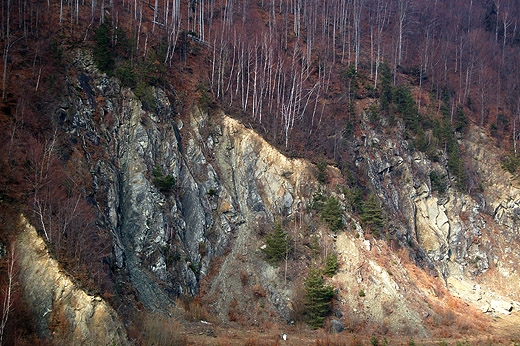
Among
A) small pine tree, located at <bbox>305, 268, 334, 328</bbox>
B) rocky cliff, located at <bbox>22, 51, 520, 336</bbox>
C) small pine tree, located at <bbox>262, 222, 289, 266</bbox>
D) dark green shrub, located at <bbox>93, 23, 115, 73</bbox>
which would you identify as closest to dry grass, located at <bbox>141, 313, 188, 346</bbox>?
rocky cliff, located at <bbox>22, 51, 520, 336</bbox>

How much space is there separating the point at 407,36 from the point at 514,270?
34.8 meters

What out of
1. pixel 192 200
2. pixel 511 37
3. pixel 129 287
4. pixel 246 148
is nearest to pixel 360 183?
pixel 246 148

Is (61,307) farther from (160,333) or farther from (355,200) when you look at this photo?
(355,200)

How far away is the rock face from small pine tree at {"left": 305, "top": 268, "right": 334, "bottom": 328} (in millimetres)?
11973

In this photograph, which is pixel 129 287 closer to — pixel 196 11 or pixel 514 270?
pixel 514 270

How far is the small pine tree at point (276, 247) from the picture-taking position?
28.8 m

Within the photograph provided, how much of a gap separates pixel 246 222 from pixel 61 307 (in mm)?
15345

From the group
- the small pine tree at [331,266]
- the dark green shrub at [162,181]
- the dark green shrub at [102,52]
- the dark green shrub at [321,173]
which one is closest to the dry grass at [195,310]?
the dark green shrub at [162,181]

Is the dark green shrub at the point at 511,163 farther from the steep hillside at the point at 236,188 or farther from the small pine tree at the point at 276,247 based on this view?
the small pine tree at the point at 276,247

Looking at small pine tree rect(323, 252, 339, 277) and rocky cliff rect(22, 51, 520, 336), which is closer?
rocky cliff rect(22, 51, 520, 336)

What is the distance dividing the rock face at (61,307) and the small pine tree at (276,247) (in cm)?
1238

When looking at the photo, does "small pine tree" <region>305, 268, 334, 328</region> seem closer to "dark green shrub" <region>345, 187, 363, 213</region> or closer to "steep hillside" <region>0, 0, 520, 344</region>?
"steep hillside" <region>0, 0, 520, 344</region>

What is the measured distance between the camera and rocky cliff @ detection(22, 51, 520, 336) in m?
26.8

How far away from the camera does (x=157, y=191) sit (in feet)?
94.6
